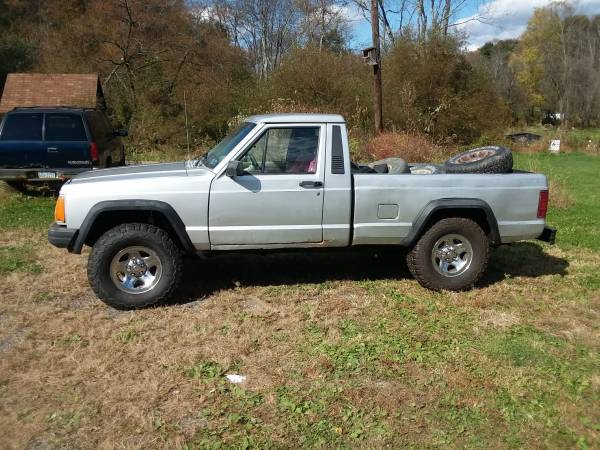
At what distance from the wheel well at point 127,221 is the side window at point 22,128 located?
611cm

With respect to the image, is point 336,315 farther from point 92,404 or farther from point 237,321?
point 92,404

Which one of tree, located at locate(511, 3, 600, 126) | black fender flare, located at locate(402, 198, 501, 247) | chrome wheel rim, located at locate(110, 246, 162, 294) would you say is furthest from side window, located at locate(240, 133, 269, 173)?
tree, located at locate(511, 3, 600, 126)

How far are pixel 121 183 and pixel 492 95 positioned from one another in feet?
80.4

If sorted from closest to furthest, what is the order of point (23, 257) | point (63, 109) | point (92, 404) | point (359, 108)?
point (92, 404), point (23, 257), point (63, 109), point (359, 108)

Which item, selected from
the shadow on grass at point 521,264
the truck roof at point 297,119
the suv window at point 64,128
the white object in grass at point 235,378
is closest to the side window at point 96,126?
the suv window at point 64,128

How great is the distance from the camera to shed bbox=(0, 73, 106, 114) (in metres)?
21.9

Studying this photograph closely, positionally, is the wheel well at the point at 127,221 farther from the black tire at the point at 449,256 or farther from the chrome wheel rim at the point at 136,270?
the black tire at the point at 449,256

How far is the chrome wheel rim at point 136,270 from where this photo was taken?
525cm

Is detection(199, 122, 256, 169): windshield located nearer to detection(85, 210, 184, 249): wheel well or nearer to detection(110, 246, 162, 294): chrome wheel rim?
detection(85, 210, 184, 249): wheel well

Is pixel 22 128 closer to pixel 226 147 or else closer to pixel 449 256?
pixel 226 147

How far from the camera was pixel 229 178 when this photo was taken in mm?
5262

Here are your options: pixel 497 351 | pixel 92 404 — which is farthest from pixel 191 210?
pixel 497 351

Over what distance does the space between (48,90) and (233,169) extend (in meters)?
20.2

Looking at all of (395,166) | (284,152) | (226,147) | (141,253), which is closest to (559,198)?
(395,166)
